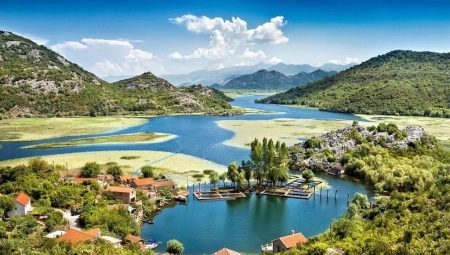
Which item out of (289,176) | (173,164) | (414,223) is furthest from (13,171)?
(414,223)

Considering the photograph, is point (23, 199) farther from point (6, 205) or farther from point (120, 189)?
point (120, 189)

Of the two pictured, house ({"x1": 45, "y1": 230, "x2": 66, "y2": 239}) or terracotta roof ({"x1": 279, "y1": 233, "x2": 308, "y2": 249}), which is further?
house ({"x1": 45, "y1": 230, "x2": 66, "y2": 239})

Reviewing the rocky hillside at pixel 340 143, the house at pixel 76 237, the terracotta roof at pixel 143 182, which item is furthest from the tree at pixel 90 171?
the rocky hillside at pixel 340 143

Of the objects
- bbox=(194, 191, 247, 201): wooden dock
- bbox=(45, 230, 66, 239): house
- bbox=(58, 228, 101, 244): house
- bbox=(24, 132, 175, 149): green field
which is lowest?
bbox=(194, 191, 247, 201): wooden dock

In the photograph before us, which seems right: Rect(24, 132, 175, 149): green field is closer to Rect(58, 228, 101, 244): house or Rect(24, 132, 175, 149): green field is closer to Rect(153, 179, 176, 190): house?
Rect(153, 179, 176, 190): house

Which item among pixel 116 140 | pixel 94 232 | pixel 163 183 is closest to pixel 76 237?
pixel 94 232

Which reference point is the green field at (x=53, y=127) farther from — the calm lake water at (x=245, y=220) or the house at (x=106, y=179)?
the calm lake water at (x=245, y=220)

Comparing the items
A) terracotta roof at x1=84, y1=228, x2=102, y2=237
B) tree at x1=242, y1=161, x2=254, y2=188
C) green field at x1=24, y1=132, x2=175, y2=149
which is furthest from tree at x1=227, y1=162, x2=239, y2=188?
green field at x1=24, y1=132, x2=175, y2=149
